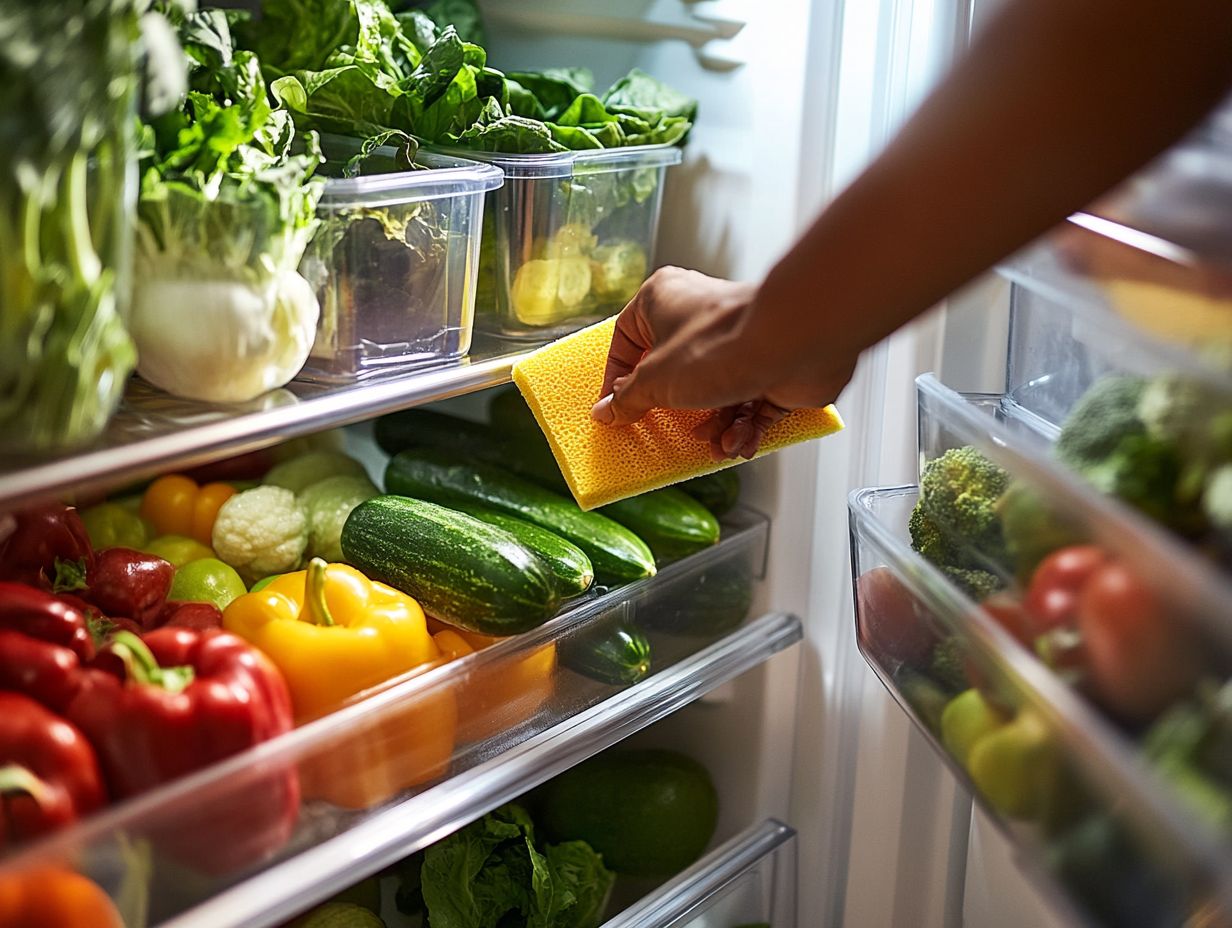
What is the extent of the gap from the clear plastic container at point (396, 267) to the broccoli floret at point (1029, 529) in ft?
1.79

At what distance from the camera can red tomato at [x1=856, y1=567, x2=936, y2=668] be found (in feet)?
3.01


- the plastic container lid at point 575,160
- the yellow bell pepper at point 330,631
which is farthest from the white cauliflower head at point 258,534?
the plastic container lid at point 575,160

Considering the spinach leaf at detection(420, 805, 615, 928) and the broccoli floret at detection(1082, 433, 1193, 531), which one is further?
the spinach leaf at detection(420, 805, 615, 928)

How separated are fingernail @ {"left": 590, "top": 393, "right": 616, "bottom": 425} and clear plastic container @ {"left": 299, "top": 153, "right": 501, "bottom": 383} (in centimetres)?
15

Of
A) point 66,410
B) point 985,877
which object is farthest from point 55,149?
point 985,877

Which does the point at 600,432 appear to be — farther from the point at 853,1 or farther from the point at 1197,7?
the point at 1197,7

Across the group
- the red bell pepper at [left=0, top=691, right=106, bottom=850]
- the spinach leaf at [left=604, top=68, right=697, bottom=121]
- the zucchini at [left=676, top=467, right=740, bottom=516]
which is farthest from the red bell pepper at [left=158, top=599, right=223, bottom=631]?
the spinach leaf at [left=604, top=68, right=697, bottom=121]

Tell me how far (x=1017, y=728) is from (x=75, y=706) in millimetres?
657

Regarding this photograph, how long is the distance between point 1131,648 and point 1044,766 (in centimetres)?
9

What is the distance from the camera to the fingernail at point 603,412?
Answer: 110cm

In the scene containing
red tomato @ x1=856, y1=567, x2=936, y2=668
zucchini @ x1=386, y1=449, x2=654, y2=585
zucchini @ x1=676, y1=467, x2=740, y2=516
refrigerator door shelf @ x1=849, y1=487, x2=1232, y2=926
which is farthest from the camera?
zucchini @ x1=676, y1=467, x2=740, y2=516

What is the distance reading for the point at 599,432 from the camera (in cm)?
112

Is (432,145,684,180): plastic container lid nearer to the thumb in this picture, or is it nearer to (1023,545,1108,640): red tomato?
the thumb

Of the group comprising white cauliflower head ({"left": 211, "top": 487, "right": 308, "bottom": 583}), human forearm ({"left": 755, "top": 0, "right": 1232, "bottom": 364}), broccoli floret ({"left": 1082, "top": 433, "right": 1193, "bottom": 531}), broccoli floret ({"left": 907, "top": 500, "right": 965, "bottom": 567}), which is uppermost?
human forearm ({"left": 755, "top": 0, "right": 1232, "bottom": 364})
